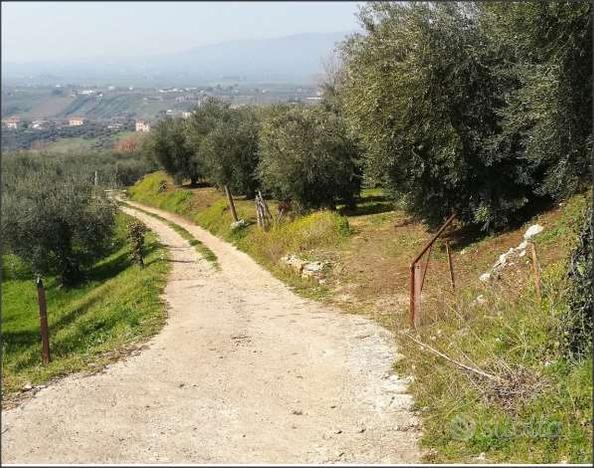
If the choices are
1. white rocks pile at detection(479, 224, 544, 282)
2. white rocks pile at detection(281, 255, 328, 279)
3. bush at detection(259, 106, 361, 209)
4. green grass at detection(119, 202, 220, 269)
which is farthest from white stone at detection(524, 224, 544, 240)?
bush at detection(259, 106, 361, 209)

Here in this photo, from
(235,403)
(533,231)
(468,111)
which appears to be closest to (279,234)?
(468,111)

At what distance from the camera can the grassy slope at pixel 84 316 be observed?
10.4 metres

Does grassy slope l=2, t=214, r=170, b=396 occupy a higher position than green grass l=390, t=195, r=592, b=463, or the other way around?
green grass l=390, t=195, r=592, b=463

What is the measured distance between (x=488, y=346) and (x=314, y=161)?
19.3 metres

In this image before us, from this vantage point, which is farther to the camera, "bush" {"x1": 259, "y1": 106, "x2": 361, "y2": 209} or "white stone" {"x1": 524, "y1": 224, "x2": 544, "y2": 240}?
"bush" {"x1": 259, "y1": 106, "x2": 361, "y2": 209}

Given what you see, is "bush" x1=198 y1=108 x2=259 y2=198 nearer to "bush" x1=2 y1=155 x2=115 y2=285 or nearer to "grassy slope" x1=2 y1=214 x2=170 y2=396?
"grassy slope" x1=2 y1=214 x2=170 y2=396

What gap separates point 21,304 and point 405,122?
62.6 ft

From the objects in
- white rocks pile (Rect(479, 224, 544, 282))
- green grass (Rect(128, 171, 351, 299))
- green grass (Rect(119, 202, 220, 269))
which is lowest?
green grass (Rect(119, 202, 220, 269))

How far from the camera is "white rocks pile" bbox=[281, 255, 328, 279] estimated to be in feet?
57.6

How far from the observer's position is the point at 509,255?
523 inches

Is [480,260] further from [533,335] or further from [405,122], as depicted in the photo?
[533,335]

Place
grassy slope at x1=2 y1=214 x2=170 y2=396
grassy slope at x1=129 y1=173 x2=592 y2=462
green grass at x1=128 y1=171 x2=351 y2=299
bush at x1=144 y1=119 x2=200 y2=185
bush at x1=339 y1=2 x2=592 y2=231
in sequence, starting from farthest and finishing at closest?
bush at x1=144 y1=119 x2=200 y2=185 → green grass at x1=128 y1=171 x2=351 y2=299 → bush at x1=339 y1=2 x2=592 y2=231 → grassy slope at x1=2 y1=214 x2=170 y2=396 → grassy slope at x1=129 y1=173 x2=592 y2=462

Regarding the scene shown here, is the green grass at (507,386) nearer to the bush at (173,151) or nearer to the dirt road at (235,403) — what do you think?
the dirt road at (235,403)

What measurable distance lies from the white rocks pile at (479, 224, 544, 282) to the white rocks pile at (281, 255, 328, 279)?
558cm
